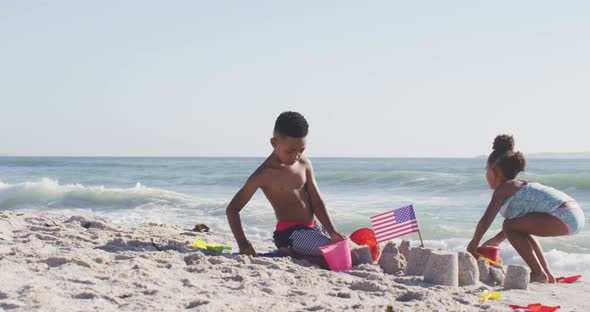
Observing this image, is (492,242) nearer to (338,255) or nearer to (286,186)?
(338,255)

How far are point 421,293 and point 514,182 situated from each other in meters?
1.50

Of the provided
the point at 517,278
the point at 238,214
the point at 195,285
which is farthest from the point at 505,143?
the point at 195,285

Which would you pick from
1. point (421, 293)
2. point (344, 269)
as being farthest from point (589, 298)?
point (344, 269)

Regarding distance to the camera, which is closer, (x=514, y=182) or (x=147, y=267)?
(x=147, y=267)

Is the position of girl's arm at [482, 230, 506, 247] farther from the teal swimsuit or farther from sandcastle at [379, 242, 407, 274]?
sandcastle at [379, 242, 407, 274]

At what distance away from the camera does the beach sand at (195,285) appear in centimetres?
290

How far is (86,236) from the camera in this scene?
16.3 ft

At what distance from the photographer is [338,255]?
418cm

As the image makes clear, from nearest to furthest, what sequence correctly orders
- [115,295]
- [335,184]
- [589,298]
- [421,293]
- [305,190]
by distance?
[115,295], [421,293], [589,298], [305,190], [335,184]

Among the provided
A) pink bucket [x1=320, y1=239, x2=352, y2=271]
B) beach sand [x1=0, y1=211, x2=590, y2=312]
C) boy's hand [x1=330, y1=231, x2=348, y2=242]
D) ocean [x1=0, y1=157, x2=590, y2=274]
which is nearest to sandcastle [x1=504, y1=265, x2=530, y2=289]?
beach sand [x1=0, y1=211, x2=590, y2=312]

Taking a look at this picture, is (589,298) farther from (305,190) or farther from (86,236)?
(86,236)

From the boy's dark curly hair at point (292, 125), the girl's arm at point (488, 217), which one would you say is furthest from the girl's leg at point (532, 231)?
the boy's dark curly hair at point (292, 125)

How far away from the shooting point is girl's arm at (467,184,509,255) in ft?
14.3

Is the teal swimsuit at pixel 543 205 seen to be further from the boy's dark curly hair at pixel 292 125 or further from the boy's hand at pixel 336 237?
the boy's dark curly hair at pixel 292 125
